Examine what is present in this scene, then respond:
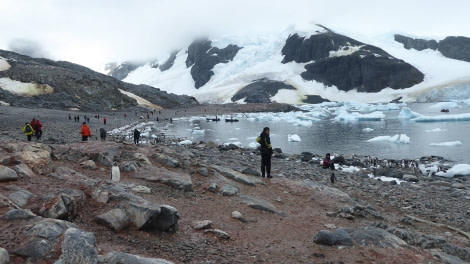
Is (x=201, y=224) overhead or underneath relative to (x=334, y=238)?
overhead

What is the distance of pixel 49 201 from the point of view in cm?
761

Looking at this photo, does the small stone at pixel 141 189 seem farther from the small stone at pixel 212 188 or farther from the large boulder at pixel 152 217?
the large boulder at pixel 152 217

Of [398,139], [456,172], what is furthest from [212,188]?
[398,139]

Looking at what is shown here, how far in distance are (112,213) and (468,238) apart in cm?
968

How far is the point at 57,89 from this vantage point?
86.0m

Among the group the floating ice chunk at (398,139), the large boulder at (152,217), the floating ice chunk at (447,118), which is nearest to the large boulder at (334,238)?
the large boulder at (152,217)

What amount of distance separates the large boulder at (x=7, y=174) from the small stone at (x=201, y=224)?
166 inches

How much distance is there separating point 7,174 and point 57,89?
3355 inches

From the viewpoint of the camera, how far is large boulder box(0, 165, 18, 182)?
28.3 ft

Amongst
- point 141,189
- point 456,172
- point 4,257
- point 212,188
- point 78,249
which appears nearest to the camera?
point 4,257

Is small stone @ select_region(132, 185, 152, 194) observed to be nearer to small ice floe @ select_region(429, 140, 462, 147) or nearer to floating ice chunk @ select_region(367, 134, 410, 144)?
small ice floe @ select_region(429, 140, 462, 147)

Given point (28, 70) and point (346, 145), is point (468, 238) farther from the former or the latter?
point (28, 70)

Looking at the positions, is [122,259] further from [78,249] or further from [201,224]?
[201,224]

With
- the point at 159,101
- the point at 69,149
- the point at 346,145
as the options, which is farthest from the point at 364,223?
the point at 159,101
